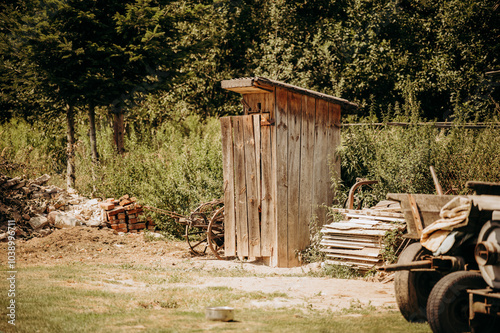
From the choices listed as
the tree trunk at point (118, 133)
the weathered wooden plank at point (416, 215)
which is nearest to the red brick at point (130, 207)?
the tree trunk at point (118, 133)

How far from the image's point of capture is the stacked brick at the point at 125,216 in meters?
12.2

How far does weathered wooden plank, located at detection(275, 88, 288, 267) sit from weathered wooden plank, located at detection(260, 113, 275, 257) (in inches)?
5.4

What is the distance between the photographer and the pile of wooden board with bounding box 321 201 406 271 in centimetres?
792

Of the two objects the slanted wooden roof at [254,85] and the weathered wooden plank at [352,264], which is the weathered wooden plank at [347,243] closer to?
the weathered wooden plank at [352,264]

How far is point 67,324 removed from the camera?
5125 mm

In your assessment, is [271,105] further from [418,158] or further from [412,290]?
[412,290]

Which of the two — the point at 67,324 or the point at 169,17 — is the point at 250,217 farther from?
the point at 169,17

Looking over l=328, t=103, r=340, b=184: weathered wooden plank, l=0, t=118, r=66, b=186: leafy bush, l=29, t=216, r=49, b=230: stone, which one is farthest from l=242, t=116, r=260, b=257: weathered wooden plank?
l=0, t=118, r=66, b=186: leafy bush

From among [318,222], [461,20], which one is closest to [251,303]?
[318,222]

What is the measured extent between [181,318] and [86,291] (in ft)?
6.05

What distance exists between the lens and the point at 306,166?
974cm

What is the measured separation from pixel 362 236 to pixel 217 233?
10.2 ft

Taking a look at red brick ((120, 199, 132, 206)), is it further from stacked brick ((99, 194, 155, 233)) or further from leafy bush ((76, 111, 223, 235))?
leafy bush ((76, 111, 223, 235))

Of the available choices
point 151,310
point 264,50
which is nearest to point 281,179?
point 151,310
